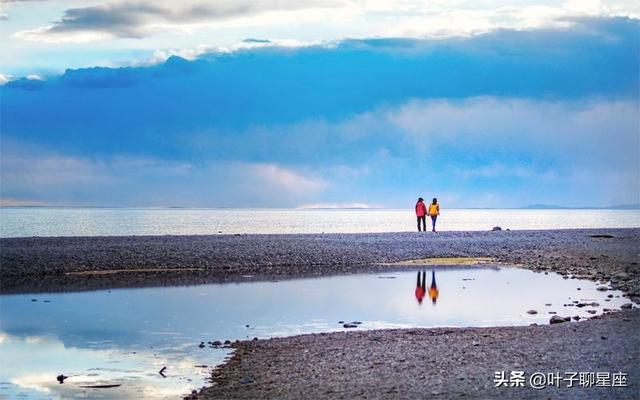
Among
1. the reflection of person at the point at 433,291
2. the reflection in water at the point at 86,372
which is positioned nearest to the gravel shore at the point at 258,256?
the reflection of person at the point at 433,291

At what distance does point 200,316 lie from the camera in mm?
23531

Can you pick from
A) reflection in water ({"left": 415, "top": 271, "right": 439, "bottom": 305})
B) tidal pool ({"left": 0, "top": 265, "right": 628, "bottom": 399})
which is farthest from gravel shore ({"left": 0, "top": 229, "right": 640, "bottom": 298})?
reflection in water ({"left": 415, "top": 271, "right": 439, "bottom": 305})

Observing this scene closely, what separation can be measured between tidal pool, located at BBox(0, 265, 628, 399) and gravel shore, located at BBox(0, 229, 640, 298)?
2760mm

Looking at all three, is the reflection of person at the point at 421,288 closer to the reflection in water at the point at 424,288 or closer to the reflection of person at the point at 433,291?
the reflection in water at the point at 424,288

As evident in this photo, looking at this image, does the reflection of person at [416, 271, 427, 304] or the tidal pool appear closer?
the tidal pool

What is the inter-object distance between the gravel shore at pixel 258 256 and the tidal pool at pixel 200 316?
2760 mm

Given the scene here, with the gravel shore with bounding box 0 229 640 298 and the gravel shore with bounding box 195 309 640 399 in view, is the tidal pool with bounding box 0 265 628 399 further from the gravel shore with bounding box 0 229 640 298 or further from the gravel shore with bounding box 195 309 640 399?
the gravel shore with bounding box 0 229 640 298

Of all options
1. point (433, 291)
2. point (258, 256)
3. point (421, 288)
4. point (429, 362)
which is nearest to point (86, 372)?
point (429, 362)

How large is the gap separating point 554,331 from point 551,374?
4.82 m

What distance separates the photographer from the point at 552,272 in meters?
36.5

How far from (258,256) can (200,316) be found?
1770cm

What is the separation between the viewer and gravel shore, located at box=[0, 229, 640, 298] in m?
33.6

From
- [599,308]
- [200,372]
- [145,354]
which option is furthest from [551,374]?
[599,308]

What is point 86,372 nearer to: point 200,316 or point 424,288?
point 200,316
